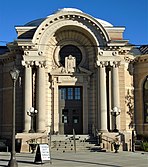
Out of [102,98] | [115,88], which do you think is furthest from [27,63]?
[115,88]

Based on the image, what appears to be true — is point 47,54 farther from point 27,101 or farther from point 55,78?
point 27,101

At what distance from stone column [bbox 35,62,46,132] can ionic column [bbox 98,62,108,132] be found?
4830 mm

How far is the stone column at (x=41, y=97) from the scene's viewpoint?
1153 inches

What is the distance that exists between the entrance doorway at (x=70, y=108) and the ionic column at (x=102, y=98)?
3.05 metres

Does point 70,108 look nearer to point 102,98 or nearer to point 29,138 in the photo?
point 102,98

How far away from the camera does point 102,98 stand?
97.8 feet

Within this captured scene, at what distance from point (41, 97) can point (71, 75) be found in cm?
408

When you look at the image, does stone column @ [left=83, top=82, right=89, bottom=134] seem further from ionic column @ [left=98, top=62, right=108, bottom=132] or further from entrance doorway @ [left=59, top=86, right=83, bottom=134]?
ionic column @ [left=98, top=62, right=108, bottom=132]

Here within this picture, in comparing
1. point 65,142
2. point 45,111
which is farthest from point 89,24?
point 65,142

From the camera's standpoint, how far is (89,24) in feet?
101

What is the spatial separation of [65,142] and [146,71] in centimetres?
1096

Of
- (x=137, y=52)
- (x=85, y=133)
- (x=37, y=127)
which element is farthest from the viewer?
(x=137, y=52)

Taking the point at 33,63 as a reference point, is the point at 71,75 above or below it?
below

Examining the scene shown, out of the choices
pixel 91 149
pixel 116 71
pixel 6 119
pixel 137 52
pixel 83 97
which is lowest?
pixel 91 149
